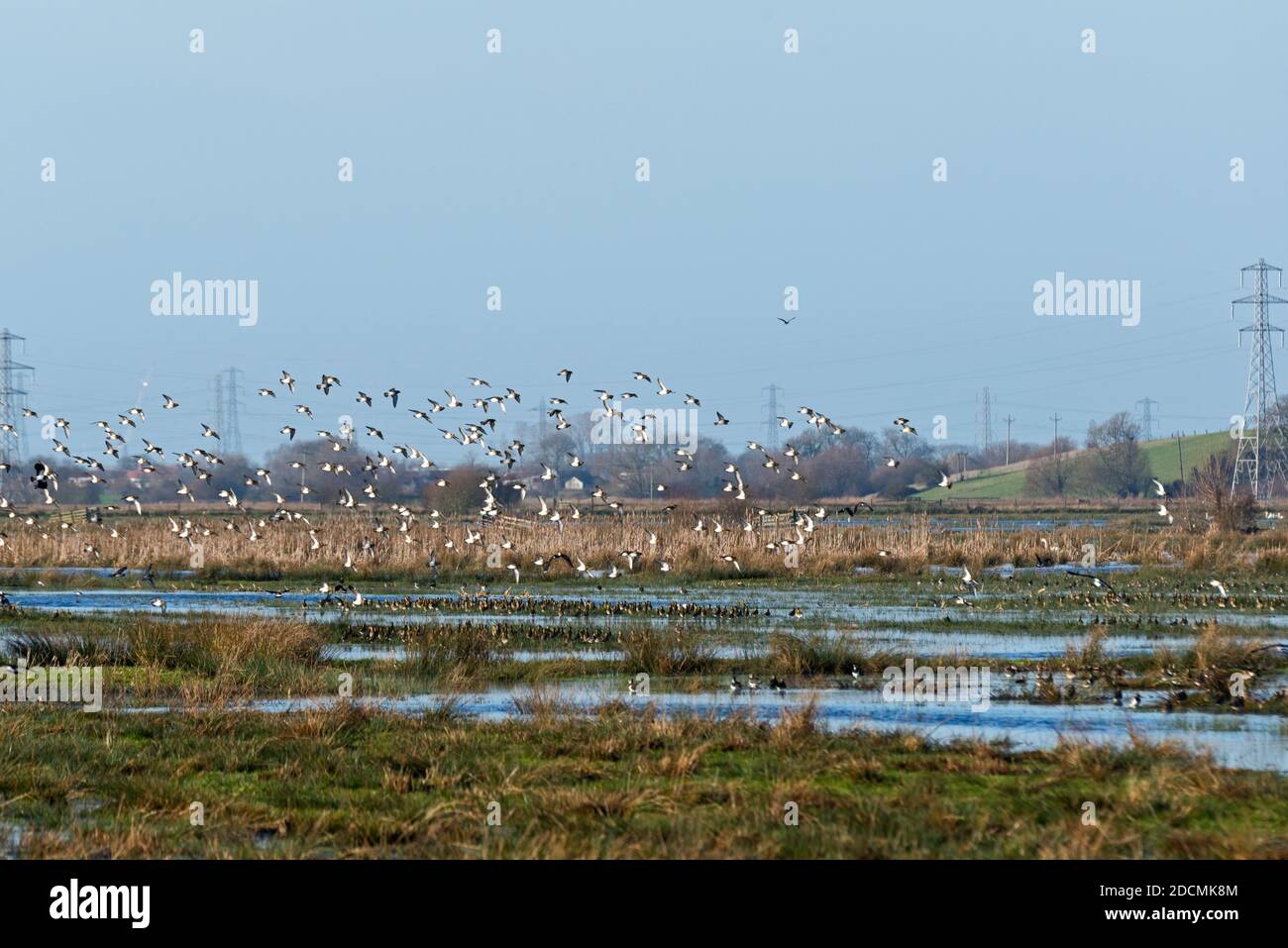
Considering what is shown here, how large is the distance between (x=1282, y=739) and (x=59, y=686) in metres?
14.4

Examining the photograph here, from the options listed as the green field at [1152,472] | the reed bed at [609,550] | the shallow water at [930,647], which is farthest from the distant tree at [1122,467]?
the shallow water at [930,647]

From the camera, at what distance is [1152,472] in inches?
4953

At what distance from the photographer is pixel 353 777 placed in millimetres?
13781

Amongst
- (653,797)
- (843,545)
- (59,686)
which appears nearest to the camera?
(653,797)

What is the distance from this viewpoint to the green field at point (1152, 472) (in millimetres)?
122000

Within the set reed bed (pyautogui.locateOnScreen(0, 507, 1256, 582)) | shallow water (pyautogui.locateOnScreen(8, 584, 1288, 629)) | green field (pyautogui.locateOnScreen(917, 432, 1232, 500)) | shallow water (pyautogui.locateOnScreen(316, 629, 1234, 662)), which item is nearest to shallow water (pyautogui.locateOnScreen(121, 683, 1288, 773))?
shallow water (pyautogui.locateOnScreen(316, 629, 1234, 662))

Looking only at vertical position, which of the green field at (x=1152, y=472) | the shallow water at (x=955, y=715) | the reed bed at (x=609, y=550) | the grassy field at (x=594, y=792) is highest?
the green field at (x=1152, y=472)

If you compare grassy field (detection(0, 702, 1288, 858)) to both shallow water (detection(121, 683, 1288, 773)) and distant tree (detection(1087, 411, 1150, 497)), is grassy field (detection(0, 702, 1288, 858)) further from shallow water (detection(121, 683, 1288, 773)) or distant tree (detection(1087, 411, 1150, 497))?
distant tree (detection(1087, 411, 1150, 497))

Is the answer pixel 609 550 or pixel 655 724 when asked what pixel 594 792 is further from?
pixel 609 550

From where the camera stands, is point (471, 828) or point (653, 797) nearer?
point (471, 828)

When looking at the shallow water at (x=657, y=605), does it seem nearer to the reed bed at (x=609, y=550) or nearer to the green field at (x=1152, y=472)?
the reed bed at (x=609, y=550)

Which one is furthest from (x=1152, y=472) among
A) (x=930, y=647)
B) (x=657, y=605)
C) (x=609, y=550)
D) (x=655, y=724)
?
(x=655, y=724)
